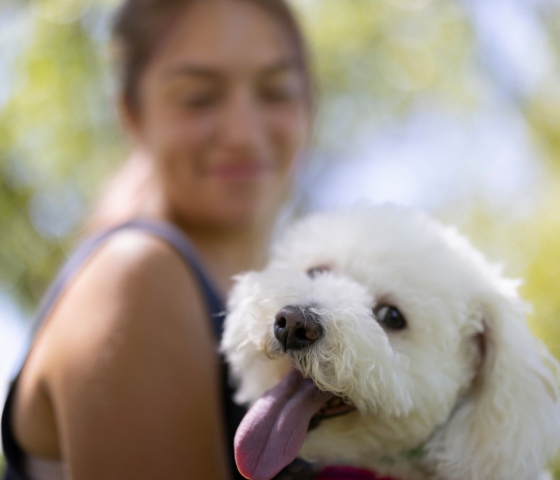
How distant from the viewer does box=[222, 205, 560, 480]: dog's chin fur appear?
1.13 meters

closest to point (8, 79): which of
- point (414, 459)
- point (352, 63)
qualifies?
point (352, 63)

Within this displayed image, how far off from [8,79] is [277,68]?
5083 mm

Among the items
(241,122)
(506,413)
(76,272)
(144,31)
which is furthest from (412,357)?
(144,31)

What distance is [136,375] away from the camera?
123 cm

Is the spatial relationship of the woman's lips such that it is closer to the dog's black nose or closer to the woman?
the woman

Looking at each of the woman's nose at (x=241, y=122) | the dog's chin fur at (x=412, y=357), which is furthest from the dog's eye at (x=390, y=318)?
the woman's nose at (x=241, y=122)

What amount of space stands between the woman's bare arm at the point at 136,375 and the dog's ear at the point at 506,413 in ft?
1.73

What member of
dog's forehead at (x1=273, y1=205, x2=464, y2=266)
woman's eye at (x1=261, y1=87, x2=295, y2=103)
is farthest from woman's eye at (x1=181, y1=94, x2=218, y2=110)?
dog's forehead at (x1=273, y1=205, x2=464, y2=266)

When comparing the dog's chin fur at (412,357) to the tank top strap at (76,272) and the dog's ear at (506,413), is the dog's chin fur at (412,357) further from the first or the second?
the tank top strap at (76,272)

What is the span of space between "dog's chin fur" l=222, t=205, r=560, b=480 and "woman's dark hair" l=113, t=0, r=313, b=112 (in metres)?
0.96

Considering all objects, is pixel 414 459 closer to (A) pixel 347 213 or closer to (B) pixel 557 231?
Answer: (A) pixel 347 213

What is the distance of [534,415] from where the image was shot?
47.9 inches

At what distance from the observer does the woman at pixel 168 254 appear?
121 cm

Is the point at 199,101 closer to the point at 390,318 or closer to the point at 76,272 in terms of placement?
the point at 76,272
